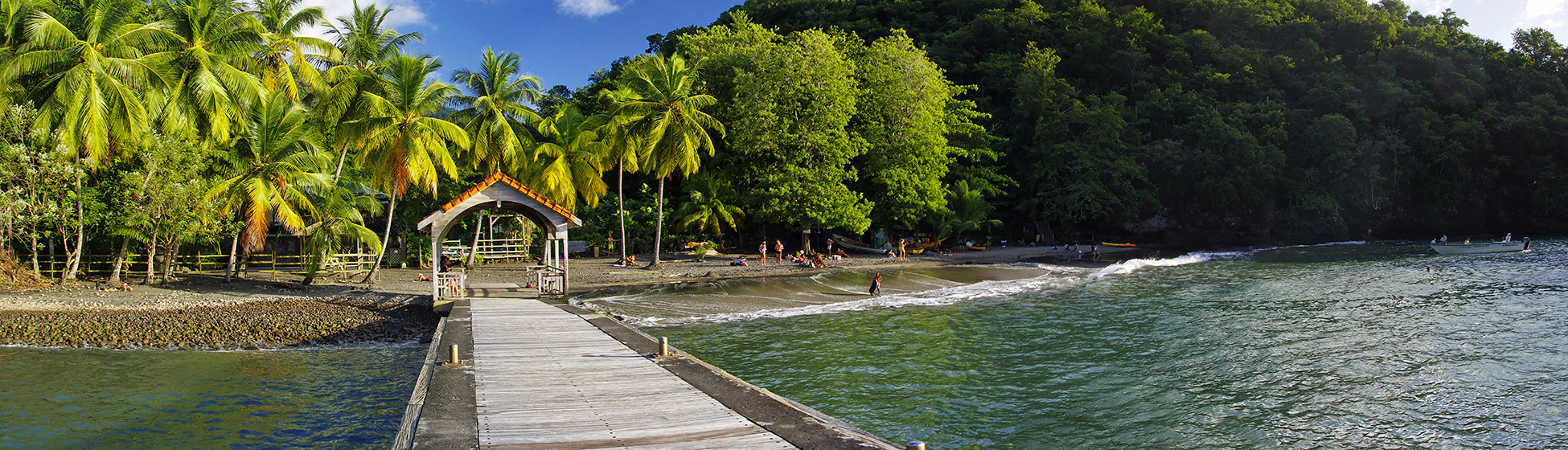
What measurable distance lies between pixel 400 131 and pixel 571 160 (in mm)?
9310

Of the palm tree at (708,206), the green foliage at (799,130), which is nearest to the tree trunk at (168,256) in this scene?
the palm tree at (708,206)

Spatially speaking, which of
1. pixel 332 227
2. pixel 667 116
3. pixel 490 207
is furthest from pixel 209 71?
pixel 667 116

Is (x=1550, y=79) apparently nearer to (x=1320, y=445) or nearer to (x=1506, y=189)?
(x=1506, y=189)

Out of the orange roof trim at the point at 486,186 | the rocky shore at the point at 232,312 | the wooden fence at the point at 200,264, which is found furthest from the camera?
the wooden fence at the point at 200,264

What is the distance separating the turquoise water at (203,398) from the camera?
8.94m

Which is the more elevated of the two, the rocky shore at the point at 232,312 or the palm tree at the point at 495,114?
the palm tree at the point at 495,114

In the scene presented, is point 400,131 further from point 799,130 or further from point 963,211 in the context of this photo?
point 963,211

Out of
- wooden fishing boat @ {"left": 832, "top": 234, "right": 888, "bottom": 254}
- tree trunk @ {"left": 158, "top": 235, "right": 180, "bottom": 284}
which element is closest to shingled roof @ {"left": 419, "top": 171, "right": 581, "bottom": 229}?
tree trunk @ {"left": 158, "top": 235, "right": 180, "bottom": 284}

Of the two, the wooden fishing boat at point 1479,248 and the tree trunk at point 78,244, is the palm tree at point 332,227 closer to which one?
the tree trunk at point 78,244

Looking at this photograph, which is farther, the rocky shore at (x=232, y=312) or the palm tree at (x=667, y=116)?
the palm tree at (x=667, y=116)

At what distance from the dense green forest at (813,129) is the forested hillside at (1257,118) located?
0.20 metres

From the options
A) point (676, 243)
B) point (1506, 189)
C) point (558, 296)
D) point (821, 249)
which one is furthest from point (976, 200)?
point (1506, 189)

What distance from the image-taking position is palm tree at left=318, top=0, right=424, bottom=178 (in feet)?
76.1

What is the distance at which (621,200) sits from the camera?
29.5m
